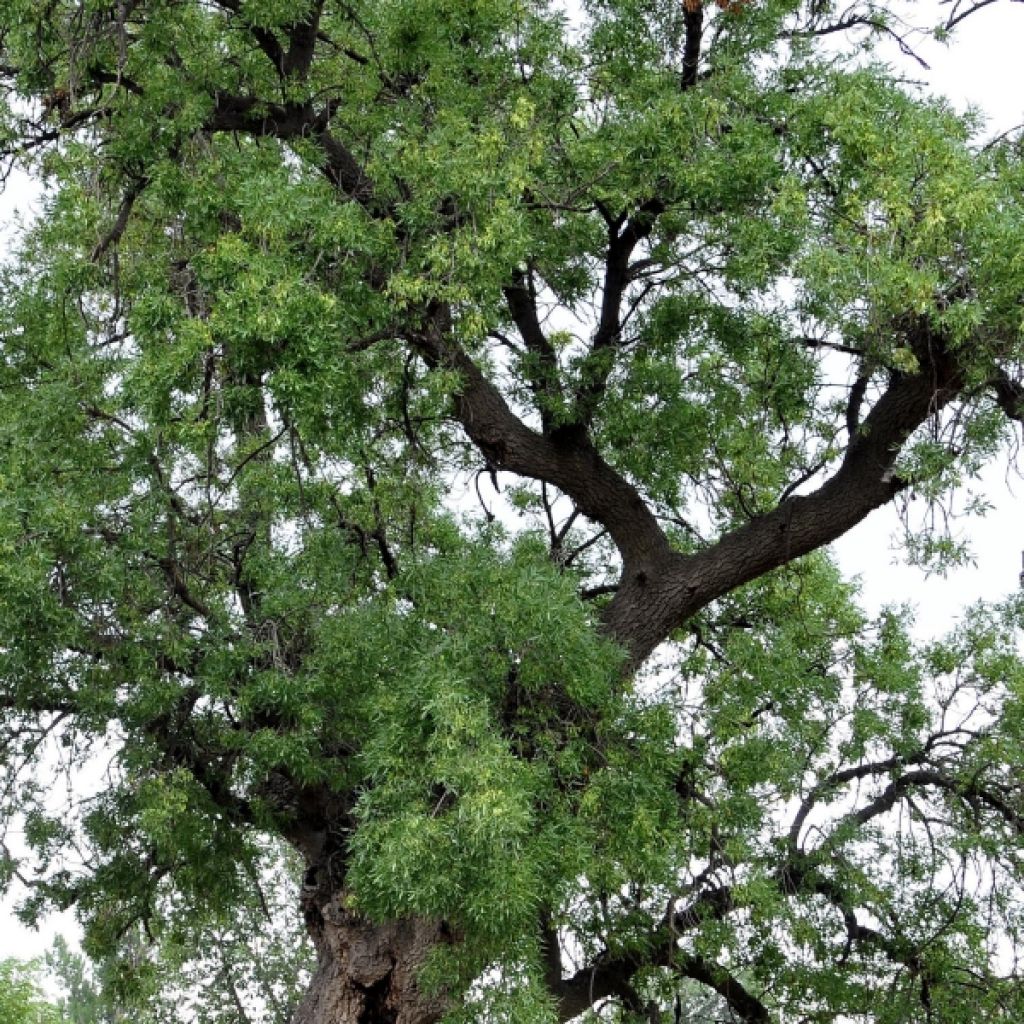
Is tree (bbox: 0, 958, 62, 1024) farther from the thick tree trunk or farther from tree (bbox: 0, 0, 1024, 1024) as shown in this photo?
the thick tree trunk

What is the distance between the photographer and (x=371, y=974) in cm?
891

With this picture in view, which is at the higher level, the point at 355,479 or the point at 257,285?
the point at 355,479

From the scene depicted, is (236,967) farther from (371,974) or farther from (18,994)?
(371,974)

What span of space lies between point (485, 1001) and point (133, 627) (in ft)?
8.96

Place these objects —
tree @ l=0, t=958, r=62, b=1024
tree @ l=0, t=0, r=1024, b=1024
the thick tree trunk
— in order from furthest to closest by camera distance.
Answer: tree @ l=0, t=958, r=62, b=1024, the thick tree trunk, tree @ l=0, t=0, r=1024, b=1024

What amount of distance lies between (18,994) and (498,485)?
588cm

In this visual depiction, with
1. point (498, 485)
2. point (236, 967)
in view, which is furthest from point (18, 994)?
point (498, 485)

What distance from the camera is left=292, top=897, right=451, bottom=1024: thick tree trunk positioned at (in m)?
8.67

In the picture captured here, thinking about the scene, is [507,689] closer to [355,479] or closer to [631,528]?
[631,528]

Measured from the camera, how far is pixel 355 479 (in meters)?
10.0

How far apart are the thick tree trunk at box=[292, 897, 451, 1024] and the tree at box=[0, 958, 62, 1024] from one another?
12.3 ft

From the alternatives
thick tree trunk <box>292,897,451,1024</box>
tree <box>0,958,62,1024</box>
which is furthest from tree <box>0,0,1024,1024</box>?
tree <box>0,958,62,1024</box>

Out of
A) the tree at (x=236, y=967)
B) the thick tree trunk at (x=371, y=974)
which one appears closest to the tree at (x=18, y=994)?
the tree at (x=236, y=967)

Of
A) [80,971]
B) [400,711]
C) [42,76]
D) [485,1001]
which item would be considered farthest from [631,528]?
[80,971]
